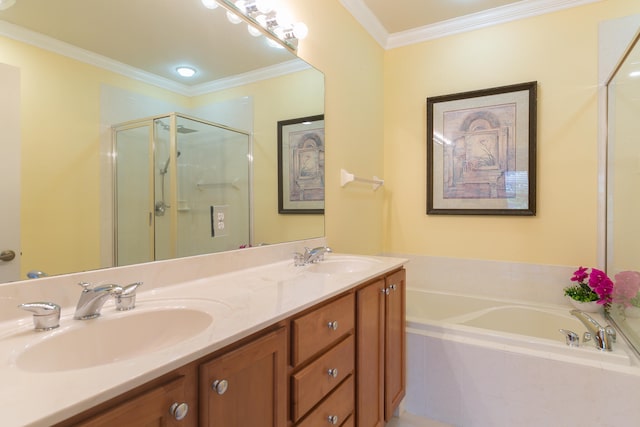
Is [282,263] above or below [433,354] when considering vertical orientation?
above

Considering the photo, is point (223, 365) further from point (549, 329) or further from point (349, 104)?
point (549, 329)

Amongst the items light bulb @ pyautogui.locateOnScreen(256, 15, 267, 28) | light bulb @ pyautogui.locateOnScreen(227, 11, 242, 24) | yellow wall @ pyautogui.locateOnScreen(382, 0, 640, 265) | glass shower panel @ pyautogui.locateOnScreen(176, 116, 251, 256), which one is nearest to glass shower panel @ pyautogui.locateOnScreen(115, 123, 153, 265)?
glass shower panel @ pyautogui.locateOnScreen(176, 116, 251, 256)

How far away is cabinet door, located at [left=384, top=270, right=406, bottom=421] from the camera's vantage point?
5.15ft

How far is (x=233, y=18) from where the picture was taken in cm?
145

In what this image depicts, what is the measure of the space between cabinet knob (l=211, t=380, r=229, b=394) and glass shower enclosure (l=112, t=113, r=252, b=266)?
0.57m

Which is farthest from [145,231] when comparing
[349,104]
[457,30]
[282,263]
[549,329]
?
[457,30]

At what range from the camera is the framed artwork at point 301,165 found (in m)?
1.78

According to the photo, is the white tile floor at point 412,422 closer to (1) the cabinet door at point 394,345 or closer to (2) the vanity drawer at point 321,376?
(1) the cabinet door at point 394,345

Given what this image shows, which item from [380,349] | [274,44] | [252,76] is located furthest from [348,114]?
[380,349]

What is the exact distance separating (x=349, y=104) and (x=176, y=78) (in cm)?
129

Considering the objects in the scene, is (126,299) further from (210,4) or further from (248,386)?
(210,4)

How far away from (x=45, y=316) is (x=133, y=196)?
0.44 meters

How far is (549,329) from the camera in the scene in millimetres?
2086

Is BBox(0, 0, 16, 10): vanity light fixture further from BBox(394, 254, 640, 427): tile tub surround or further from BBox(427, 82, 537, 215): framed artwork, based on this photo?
BBox(427, 82, 537, 215): framed artwork
